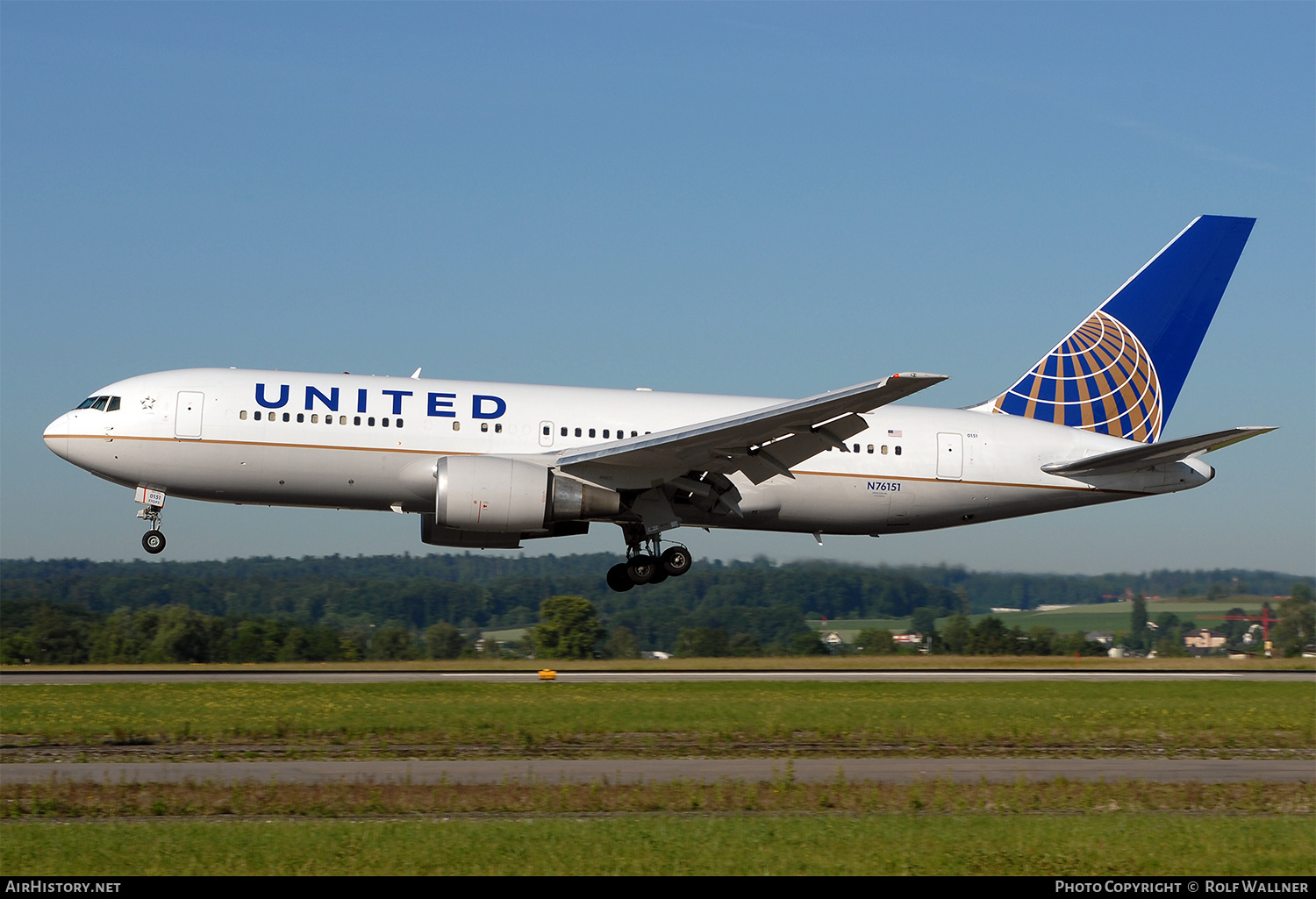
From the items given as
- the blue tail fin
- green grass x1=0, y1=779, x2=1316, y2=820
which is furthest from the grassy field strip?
the blue tail fin

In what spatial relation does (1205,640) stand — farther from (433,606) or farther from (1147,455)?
(433,606)

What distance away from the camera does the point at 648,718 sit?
2014 cm

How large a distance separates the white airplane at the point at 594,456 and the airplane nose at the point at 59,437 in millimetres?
42

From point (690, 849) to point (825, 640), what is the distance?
3470 cm

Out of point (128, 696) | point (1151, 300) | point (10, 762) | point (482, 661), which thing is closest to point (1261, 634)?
point (1151, 300)

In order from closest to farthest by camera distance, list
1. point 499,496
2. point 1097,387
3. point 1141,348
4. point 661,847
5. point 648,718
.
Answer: point 661,847 < point 648,718 < point 499,496 < point 1097,387 < point 1141,348

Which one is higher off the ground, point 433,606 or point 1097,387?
point 1097,387

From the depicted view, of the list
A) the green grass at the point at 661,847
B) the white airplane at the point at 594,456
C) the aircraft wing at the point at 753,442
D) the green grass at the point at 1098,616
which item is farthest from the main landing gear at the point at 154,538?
the green grass at the point at 1098,616

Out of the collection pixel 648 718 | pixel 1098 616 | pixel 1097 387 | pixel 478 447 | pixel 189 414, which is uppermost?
pixel 1097 387

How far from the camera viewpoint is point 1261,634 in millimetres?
53062

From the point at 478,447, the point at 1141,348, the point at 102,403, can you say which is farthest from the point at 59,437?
the point at 1141,348

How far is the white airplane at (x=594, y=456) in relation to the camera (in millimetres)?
25500

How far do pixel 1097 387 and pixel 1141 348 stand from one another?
2.01m
